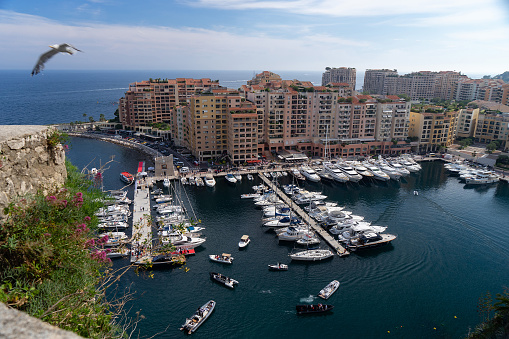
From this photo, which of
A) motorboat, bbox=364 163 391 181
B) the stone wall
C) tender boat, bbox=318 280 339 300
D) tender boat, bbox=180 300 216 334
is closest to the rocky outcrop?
the stone wall

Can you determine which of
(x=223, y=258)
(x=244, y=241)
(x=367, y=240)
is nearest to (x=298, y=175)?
(x=367, y=240)

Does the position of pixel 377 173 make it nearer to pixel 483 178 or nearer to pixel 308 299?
pixel 483 178

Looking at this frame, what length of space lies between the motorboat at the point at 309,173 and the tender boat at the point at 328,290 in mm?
27011

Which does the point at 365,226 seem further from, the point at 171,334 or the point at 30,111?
the point at 30,111

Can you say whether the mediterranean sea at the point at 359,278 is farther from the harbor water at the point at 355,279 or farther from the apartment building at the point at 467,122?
the apartment building at the point at 467,122

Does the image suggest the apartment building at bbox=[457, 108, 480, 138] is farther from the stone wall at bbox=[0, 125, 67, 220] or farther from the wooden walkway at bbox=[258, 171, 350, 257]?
the stone wall at bbox=[0, 125, 67, 220]

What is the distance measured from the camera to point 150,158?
6406 cm

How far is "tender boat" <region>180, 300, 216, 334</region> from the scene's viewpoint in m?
22.8

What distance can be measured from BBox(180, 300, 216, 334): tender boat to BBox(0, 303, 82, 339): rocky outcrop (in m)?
21.2

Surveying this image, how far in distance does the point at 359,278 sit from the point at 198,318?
14.3 meters

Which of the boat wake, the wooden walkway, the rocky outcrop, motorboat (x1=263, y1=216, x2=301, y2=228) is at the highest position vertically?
the rocky outcrop

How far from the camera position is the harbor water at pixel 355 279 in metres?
23.6

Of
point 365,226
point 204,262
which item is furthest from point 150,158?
point 365,226

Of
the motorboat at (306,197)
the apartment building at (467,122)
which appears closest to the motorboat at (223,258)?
the motorboat at (306,197)
